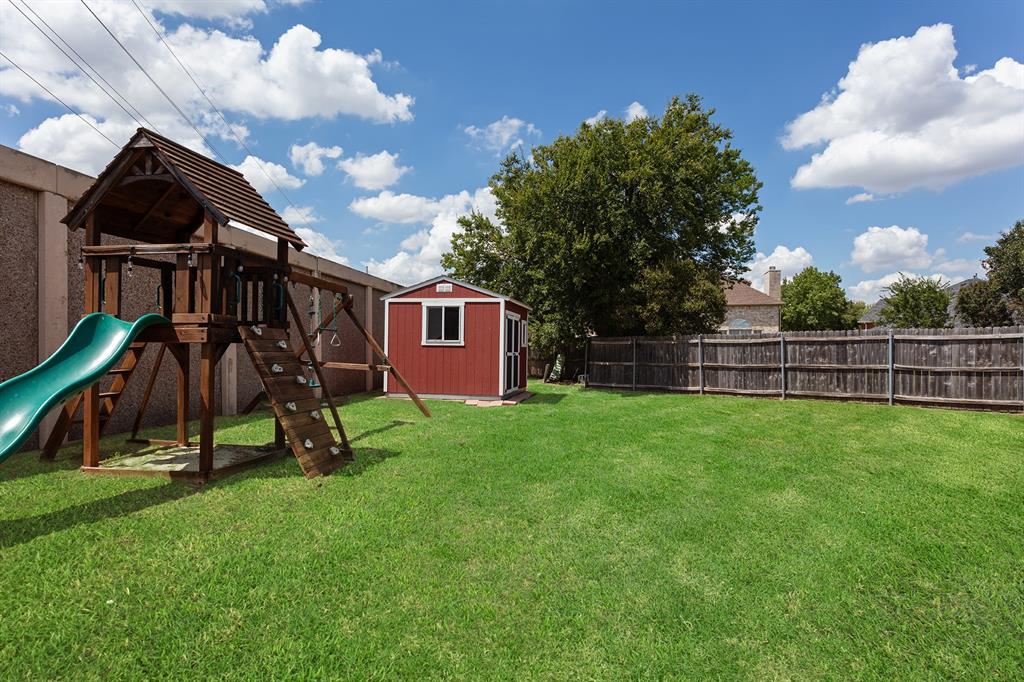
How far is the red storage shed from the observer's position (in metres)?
12.5

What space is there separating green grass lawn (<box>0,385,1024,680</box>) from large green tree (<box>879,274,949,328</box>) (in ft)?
72.7

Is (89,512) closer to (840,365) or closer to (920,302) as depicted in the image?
(840,365)

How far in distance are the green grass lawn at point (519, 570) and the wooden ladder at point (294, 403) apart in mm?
282

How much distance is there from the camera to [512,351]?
13570mm

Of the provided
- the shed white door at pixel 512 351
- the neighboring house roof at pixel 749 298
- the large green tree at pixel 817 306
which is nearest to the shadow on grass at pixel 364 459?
the shed white door at pixel 512 351

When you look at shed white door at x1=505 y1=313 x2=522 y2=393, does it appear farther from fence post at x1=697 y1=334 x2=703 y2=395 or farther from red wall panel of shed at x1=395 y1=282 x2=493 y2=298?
fence post at x1=697 y1=334 x2=703 y2=395

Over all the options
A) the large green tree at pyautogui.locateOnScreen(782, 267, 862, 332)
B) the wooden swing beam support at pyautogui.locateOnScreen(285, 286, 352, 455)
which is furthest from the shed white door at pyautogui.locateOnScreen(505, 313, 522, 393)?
the large green tree at pyautogui.locateOnScreen(782, 267, 862, 332)

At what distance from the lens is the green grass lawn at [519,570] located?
2357 mm

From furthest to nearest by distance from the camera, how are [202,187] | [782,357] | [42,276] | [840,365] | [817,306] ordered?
[817,306] → [782,357] → [840,365] → [42,276] → [202,187]

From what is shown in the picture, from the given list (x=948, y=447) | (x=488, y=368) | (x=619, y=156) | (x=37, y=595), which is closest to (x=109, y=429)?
(x=37, y=595)

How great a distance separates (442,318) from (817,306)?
42328 millimetres

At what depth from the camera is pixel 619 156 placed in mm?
16078

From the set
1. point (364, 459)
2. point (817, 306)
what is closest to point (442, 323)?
point (364, 459)

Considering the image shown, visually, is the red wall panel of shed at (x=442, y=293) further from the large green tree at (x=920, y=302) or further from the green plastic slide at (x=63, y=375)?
the large green tree at (x=920, y=302)
